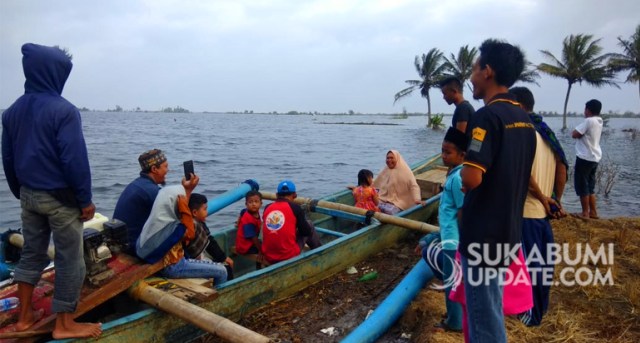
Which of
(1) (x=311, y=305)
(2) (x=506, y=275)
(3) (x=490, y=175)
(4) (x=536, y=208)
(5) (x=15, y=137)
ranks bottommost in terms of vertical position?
(1) (x=311, y=305)

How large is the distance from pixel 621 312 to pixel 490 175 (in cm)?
289

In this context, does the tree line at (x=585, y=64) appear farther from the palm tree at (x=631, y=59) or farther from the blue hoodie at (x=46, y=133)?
the blue hoodie at (x=46, y=133)

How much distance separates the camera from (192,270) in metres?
3.93

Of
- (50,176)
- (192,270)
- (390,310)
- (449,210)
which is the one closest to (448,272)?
(449,210)

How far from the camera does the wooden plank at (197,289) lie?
142 inches

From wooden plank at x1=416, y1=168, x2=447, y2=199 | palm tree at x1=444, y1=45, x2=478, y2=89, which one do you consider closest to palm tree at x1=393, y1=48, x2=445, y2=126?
palm tree at x1=444, y1=45, x2=478, y2=89

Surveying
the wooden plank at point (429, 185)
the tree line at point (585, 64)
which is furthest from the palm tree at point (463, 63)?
the wooden plank at point (429, 185)

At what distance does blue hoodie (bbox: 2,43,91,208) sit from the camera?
2830 millimetres

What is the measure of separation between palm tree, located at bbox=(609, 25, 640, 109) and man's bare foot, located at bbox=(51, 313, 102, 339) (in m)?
31.4

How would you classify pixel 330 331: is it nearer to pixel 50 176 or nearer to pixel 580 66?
pixel 50 176

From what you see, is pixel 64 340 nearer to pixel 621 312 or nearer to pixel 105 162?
pixel 621 312

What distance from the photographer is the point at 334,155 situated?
2508 centimetres

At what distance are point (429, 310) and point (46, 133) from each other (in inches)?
136

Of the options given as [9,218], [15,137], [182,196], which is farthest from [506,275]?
[9,218]
